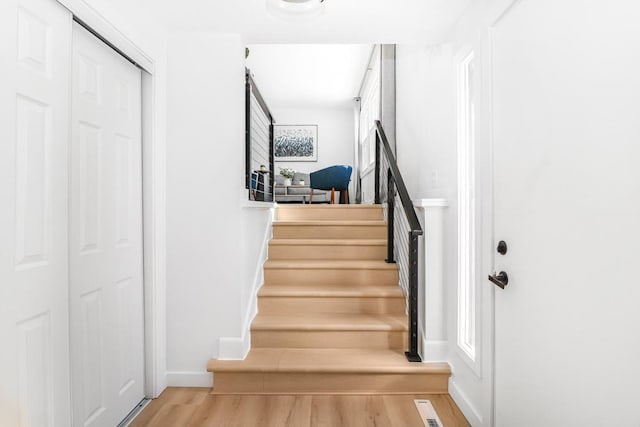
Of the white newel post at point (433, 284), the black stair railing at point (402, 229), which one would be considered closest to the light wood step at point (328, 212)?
the black stair railing at point (402, 229)

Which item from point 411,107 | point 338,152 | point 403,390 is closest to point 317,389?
point 403,390

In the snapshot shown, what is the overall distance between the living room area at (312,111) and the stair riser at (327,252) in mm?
1150

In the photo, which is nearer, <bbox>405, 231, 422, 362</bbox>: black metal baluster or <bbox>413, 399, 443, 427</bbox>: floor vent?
<bbox>413, 399, 443, 427</bbox>: floor vent

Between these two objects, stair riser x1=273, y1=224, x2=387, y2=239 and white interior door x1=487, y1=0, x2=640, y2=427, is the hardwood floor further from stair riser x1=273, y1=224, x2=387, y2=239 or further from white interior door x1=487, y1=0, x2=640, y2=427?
stair riser x1=273, y1=224, x2=387, y2=239

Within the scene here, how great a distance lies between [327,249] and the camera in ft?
11.1

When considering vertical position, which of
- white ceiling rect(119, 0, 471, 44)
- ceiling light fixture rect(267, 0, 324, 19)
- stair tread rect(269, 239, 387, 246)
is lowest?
stair tread rect(269, 239, 387, 246)

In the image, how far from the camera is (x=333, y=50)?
4605 millimetres

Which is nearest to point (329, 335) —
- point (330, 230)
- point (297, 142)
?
point (330, 230)

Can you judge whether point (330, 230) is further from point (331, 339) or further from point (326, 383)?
point (326, 383)

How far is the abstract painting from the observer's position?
24.2 feet

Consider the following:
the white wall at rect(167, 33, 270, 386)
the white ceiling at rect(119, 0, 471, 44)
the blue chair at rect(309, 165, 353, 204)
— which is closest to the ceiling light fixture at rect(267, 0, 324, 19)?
the white ceiling at rect(119, 0, 471, 44)

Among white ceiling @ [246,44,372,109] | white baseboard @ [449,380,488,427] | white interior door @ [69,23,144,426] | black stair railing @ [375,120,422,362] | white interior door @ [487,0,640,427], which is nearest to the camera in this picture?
white interior door @ [487,0,640,427]

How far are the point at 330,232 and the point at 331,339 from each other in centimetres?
133

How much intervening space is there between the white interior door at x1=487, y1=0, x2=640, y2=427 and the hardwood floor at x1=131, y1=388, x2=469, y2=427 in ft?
1.76
